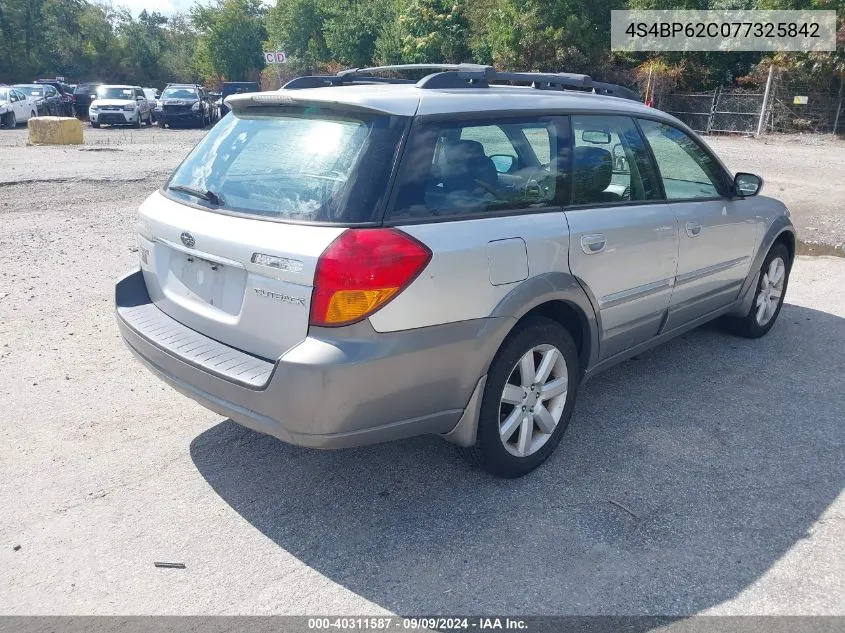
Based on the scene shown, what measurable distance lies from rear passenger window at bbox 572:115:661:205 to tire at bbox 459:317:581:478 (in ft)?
2.53

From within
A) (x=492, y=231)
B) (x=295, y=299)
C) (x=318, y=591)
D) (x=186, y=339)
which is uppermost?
(x=492, y=231)

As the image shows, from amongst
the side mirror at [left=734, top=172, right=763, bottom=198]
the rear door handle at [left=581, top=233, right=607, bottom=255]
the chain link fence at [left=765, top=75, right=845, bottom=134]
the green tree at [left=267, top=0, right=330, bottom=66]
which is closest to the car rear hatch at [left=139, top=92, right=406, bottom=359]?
the rear door handle at [left=581, top=233, right=607, bottom=255]

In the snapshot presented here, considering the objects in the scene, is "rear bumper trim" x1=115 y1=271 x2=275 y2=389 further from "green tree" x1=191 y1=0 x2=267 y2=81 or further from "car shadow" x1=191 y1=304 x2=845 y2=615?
"green tree" x1=191 y1=0 x2=267 y2=81

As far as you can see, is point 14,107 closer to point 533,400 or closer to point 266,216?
point 266,216

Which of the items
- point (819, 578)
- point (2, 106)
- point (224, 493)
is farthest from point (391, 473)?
point (2, 106)

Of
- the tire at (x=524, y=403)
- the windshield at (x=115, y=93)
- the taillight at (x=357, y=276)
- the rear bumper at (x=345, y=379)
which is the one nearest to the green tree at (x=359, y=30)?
the windshield at (x=115, y=93)

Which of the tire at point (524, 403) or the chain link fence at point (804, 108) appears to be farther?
the chain link fence at point (804, 108)

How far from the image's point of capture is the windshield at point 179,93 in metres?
28.2

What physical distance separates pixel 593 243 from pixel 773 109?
1121 inches

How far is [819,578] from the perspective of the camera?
2.81 meters

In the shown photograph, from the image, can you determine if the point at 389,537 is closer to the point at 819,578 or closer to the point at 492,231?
the point at 492,231

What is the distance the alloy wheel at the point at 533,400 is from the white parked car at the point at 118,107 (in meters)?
27.9

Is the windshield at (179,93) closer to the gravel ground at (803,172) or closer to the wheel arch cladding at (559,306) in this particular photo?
the gravel ground at (803,172)

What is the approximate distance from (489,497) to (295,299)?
4.43ft
